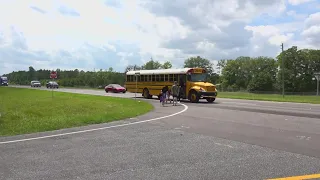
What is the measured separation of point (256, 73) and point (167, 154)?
130m

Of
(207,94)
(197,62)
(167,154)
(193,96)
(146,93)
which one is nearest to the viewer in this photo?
(167,154)

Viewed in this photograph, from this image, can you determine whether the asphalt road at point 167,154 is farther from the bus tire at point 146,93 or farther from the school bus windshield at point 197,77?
the bus tire at point 146,93

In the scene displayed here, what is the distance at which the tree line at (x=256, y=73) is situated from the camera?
108688 millimetres

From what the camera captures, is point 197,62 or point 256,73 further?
point 197,62

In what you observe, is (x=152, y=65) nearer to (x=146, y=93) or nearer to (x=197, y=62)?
(x=197, y=62)

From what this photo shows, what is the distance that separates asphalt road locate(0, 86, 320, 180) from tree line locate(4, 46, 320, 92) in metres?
82.5

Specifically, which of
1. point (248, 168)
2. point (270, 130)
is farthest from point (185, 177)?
point (270, 130)

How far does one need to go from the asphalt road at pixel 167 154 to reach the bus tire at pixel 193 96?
16.6 m

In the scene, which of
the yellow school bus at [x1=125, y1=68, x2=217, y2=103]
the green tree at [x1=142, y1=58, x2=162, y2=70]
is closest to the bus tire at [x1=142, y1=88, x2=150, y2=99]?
the yellow school bus at [x1=125, y1=68, x2=217, y2=103]

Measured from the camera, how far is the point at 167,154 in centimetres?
785

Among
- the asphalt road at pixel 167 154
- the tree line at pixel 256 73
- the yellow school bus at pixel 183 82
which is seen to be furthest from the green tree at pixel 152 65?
the asphalt road at pixel 167 154

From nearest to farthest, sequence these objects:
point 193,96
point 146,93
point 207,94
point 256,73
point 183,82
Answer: point 207,94 → point 193,96 → point 183,82 → point 146,93 → point 256,73

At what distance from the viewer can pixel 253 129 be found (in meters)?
11.8

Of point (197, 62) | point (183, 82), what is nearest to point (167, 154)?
point (183, 82)
